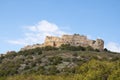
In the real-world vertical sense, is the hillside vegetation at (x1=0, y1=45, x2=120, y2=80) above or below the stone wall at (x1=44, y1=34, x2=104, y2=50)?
below

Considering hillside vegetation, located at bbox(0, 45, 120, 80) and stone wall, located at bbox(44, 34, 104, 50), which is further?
stone wall, located at bbox(44, 34, 104, 50)

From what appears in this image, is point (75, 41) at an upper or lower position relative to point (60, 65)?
upper

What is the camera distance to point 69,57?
106 m

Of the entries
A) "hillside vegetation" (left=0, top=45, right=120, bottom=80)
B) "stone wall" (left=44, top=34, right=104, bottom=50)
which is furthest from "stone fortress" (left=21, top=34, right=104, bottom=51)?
"hillside vegetation" (left=0, top=45, right=120, bottom=80)

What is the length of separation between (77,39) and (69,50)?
1539 centimetres

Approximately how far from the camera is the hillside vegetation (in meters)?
67.1

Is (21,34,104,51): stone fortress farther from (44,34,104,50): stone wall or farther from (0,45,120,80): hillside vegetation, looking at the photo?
(0,45,120,80): hillside vegetation

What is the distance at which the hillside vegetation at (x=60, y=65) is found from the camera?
220 feet

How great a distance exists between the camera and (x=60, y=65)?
96625 millimetres

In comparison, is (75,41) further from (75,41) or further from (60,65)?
(60,65)

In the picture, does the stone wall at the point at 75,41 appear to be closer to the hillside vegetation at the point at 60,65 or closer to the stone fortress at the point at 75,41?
the stone fortress at the point at 75,41

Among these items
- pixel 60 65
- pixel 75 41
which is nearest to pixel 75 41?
pixel 75 41

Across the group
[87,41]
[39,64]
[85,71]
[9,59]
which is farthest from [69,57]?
[85,71]

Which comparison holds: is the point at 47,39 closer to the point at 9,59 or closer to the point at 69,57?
the point at 9,59
